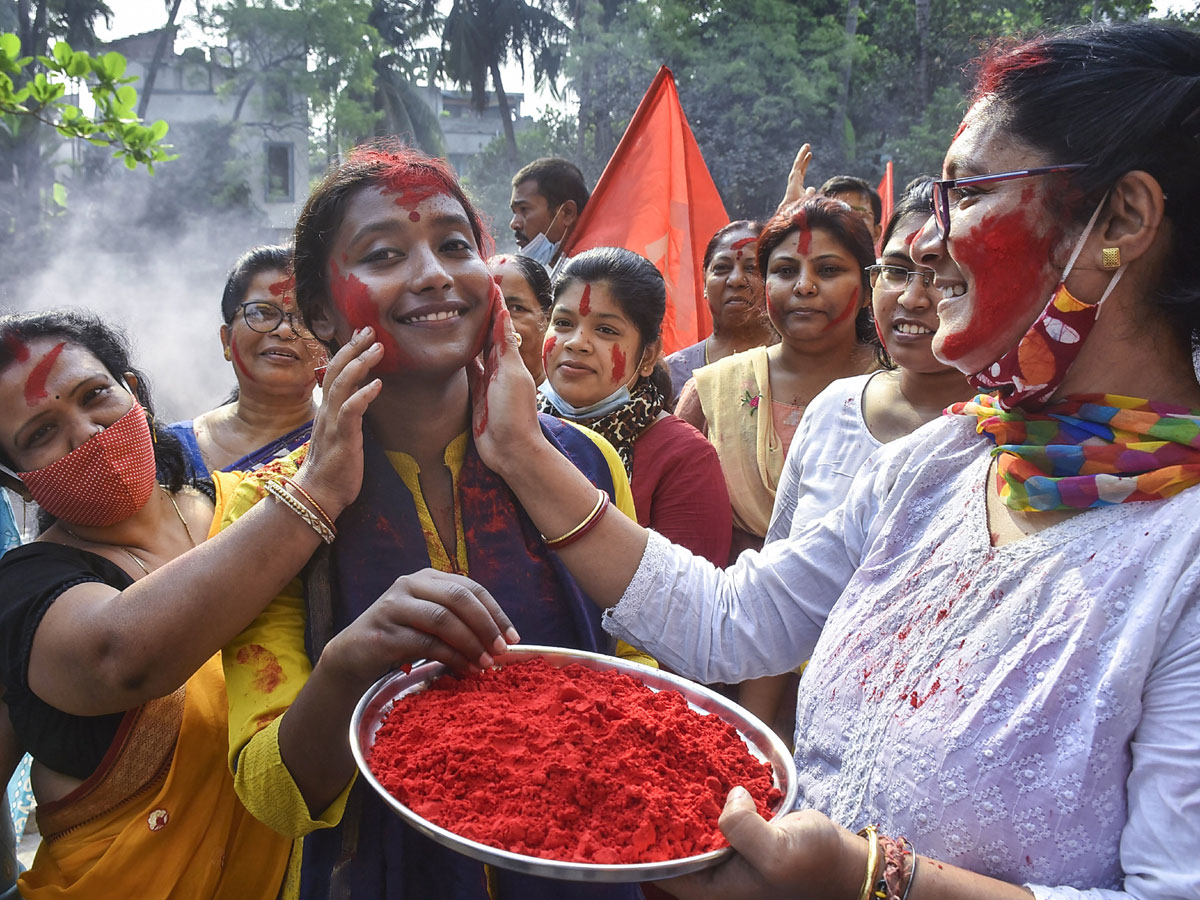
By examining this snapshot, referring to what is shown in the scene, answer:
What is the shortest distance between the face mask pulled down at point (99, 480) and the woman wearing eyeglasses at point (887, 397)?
6.26 feet

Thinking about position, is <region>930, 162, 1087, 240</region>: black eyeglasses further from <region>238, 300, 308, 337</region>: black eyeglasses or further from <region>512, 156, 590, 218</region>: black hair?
<region>512, 156, 590, 218</region>: black hair

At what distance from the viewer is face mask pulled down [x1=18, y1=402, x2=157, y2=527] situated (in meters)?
2.13

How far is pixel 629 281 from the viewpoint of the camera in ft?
12.0

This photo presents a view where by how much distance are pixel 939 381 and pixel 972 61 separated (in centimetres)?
142

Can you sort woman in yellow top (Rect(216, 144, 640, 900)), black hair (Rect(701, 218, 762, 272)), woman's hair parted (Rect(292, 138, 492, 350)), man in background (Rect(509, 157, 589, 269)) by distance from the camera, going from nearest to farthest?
woman in yellow top (Rect(216, 144, 640, 900)) → woman's hair parted (Rect(292, 138, 492, 350)) → black hair (Rect(701, 218, 762, 272)) → man in background (Rect(509, 157, 589, 269))

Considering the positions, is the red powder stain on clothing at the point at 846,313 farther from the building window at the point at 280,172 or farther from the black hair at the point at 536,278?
the building window at the point at 280,172

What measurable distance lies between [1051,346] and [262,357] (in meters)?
3.01

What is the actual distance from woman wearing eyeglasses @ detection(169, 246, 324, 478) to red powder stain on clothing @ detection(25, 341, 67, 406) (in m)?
1.32

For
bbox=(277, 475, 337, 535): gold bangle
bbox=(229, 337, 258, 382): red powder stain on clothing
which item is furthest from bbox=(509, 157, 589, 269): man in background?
bbox=(277, 475, 337, 535): gold bangle

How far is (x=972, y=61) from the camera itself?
178 centimetres

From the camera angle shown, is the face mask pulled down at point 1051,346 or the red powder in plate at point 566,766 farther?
the face mask pulled down at point 1051,346

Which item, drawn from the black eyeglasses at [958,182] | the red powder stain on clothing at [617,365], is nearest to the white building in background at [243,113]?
the red powder stain on clothing at [617,365]

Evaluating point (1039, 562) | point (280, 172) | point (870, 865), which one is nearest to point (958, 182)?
point (1039, 562)

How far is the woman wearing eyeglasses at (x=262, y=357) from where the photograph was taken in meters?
3.62
